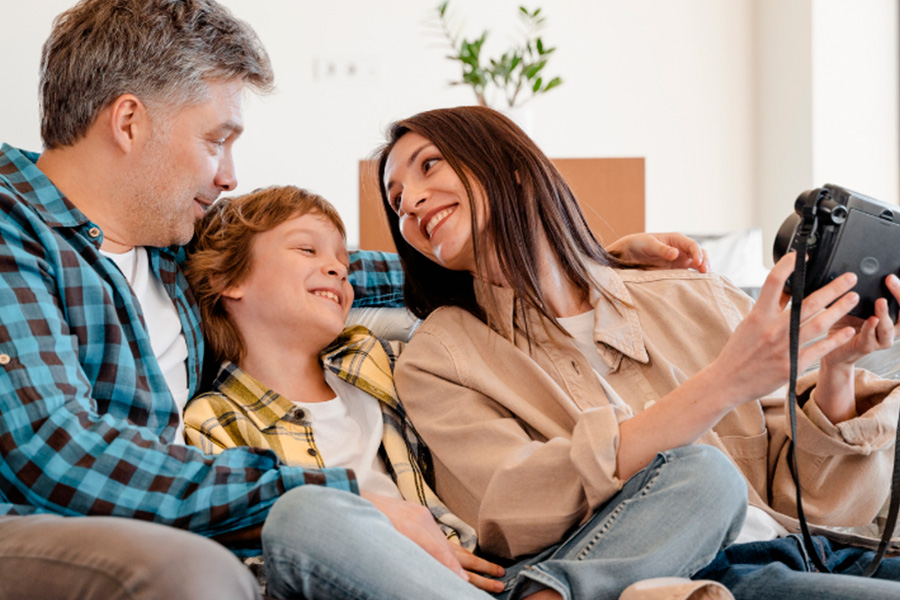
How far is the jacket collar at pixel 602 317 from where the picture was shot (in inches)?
49.4

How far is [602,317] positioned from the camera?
1.28 m

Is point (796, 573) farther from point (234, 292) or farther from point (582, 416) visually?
point (234, 292)

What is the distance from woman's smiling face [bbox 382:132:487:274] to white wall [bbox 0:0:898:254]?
2126 millimetres

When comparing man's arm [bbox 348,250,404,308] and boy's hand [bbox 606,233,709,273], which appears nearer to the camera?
boy's hand [bbox 606,233,709,273]

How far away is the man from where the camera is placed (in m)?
0.75

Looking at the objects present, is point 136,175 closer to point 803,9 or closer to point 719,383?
point 719,383

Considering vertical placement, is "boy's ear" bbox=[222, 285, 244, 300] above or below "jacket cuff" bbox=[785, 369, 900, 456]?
above

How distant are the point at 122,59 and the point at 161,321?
1.31 feet

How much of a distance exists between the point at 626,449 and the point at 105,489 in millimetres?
583

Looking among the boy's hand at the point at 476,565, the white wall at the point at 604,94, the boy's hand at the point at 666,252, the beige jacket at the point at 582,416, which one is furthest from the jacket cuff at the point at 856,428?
the white wall at the point at 604,94

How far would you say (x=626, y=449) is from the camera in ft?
3.34

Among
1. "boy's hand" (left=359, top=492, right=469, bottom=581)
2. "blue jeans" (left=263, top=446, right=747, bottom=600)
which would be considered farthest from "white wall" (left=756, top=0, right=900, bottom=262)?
"boy's hand" (left=359, top=492, right=469, bottom=581)

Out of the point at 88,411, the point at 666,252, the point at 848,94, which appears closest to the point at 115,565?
the point at 88,411

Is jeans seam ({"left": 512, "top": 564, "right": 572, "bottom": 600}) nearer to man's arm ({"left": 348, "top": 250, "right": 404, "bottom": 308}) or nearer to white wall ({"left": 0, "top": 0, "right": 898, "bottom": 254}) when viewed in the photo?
man's arm ({"left": 348, "top": 250, "right": 404, "bottom": 308})
